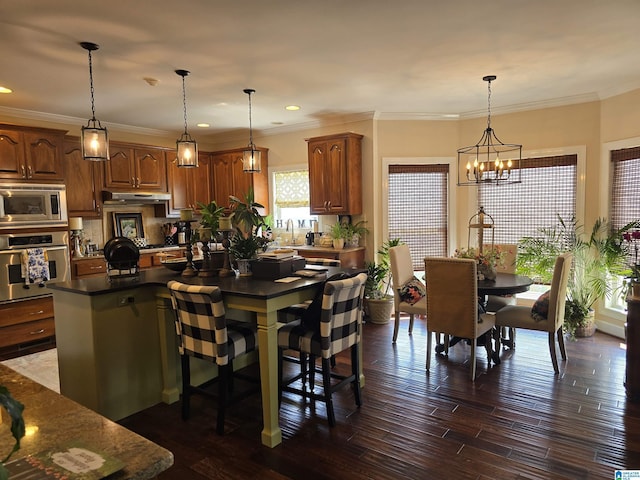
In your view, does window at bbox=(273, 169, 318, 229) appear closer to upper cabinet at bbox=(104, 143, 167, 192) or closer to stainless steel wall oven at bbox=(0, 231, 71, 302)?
upper cabinet at bbox=(104, 143, 167, 192)

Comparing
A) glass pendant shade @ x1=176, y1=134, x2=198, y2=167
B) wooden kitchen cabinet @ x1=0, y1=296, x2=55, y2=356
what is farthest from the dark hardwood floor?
wooden kitchen cabinet @ x1=0, y1=296, x2=55, y2=356

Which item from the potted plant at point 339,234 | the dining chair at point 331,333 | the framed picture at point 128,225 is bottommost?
the dining chair at point 331,333

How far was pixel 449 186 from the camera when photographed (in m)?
5.85

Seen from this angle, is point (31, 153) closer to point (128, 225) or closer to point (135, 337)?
point (128, 225)

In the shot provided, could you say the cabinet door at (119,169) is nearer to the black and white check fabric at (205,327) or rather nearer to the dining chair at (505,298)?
the black and white check fabric at (205,327)

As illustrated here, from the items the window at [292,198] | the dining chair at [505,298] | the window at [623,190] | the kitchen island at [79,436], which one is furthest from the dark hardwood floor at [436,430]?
the window at [292,198]

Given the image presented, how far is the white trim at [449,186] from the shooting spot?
5766 millimetres

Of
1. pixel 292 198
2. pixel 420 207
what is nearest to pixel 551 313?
pixel 420 207

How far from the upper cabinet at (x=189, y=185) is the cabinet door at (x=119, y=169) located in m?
0.60

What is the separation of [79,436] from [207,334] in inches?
65.0

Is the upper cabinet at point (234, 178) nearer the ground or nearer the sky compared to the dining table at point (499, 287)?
nearer the sky

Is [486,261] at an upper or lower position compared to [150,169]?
lower

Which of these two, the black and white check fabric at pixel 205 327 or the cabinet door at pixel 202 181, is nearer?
the black and white check fabric at pixel 205 327

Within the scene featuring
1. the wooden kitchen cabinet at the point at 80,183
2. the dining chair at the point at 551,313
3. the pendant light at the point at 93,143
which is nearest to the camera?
the pendant light at the point at 93,143
